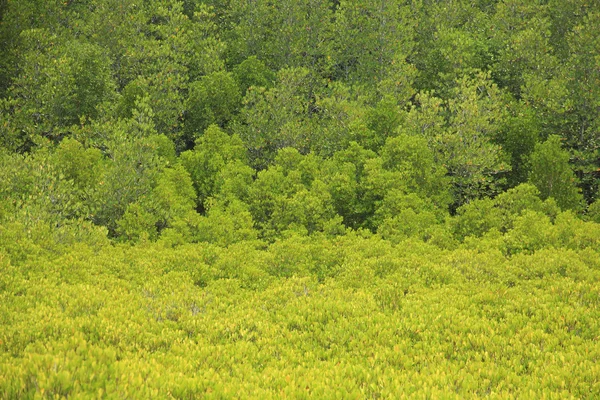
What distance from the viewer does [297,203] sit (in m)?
37.0

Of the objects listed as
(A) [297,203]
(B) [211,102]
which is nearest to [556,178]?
(A) [297,203]

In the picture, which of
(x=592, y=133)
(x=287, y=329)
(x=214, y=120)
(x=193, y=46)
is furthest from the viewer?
(x=193, y=46)

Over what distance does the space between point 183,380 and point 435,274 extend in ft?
41.1

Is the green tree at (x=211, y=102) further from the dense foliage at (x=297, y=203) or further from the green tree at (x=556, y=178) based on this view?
the green tree at (x=556, y=178)

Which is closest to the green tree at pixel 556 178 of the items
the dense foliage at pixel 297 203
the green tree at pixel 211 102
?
the dense foliage at pixel 297 203

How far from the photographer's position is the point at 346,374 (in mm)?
11875

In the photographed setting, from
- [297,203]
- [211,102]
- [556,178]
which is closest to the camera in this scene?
[297,203]

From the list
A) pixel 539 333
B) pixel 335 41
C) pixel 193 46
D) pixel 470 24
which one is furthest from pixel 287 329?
pixel 470 24

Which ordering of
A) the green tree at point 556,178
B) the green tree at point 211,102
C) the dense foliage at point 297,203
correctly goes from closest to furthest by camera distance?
the dense foliage at point 297,203 → the green tree at point 556,178 → the green tree at point 211,102

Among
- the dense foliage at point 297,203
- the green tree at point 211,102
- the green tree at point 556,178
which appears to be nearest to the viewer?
the dense foliage at point 297,203

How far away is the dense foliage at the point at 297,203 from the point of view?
12.3 metres

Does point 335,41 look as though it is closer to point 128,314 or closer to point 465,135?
point 465,135

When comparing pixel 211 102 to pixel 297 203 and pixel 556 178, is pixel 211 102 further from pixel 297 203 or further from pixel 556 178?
pixel 556 178

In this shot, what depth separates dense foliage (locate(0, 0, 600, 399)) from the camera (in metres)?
12.3
